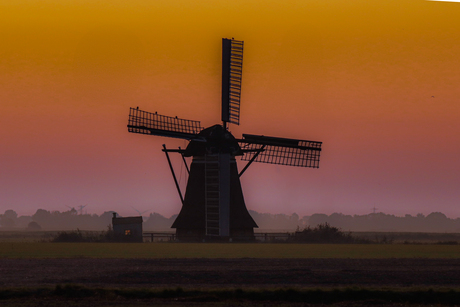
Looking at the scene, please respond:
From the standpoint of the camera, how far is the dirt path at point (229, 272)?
21.2 metres

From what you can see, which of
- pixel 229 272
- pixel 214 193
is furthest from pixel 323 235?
pixel 229 272

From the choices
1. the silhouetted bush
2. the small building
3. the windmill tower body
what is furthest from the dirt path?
the small building

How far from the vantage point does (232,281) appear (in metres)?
21.6

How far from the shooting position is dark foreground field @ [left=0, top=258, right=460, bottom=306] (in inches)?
715

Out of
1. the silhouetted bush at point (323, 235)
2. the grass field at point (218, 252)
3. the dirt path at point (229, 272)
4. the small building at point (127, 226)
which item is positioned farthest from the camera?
the small building at point (127, 226)

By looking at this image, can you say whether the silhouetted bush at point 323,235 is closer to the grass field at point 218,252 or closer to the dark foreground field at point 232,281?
the grass field at point 218,252

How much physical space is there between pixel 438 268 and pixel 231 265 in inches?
368

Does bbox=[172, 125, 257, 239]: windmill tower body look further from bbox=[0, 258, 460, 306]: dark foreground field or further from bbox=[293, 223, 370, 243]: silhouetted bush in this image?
bbox=[0, 258, 460, 306]: dark foreground field

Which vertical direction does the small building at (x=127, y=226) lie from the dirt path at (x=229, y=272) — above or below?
above

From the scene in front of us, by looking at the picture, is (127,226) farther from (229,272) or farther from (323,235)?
(229,272)

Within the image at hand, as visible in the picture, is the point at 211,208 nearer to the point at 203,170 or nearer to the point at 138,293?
the point at 203,170

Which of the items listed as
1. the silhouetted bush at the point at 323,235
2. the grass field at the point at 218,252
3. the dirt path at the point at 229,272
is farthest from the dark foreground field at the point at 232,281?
the silhouetted bush at the point at 323,235

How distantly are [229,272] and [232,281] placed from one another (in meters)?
2.76

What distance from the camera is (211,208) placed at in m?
47.2
